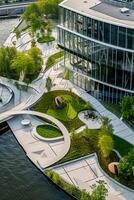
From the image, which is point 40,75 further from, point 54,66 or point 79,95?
point 79,95

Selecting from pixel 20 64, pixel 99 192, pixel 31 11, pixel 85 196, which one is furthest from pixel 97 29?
pixel 31 11

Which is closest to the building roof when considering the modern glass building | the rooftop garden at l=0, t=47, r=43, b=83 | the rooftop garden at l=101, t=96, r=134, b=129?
the modern glass building

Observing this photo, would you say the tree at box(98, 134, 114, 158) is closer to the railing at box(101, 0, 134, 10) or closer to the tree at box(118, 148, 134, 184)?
the tree at box(118, 148, 134, 184)

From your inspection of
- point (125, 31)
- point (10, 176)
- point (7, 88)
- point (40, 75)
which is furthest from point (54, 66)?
point (10, 176)

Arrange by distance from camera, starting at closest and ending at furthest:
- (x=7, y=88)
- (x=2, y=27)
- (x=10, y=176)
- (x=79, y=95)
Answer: (x=10, y=176)
(x=79, y=95)
(x=7, y=88)
(x=2, y=27)

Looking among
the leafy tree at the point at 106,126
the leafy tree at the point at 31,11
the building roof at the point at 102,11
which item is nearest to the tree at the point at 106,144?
the leafy tree at the point at 106,126

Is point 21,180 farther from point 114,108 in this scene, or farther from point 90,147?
point 114,108
